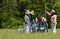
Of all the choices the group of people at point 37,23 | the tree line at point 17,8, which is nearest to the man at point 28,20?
the group of people at point 37,23

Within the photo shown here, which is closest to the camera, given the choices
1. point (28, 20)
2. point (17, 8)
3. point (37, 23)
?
point (28, 20)

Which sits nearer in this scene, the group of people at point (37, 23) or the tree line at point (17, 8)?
the group of people at point (37, 23)

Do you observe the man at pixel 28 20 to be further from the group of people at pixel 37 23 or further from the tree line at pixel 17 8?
the tree line at pixel 17 8

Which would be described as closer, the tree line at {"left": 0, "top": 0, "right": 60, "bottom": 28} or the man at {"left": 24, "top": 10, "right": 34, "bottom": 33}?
the man at {"left": 24, "top": 10, "right": 34, "bottom": 33}

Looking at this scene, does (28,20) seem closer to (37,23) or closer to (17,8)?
(37,23)

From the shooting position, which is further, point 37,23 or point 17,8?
point 17,8

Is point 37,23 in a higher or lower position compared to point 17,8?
higher

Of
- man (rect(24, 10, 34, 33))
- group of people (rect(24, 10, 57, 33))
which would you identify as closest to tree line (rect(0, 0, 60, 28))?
group of people (rect(24, 10, 57, 33))

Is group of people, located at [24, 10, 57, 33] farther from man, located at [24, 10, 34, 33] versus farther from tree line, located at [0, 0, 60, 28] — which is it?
tree line, located at [0, 0, 60, 28]

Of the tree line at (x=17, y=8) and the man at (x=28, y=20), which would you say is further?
the tree line at (x=17, y=8)

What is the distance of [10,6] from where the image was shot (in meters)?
31.9

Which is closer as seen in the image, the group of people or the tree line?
the group of people

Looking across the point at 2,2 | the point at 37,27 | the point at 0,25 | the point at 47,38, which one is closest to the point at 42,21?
the point at 37,27

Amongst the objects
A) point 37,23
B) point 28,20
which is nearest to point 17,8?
point 37,23
